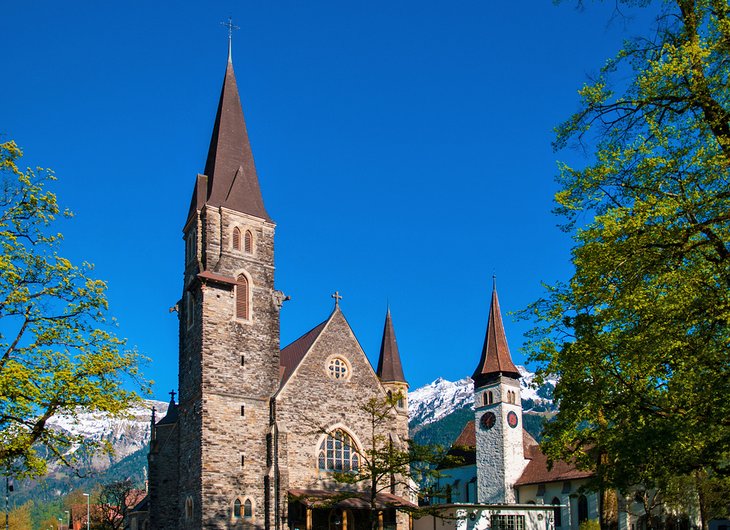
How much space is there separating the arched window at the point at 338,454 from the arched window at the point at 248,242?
1020cm

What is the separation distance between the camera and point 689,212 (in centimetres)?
1388

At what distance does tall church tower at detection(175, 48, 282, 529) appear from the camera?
1417 inches

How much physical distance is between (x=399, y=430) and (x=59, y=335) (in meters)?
28.2

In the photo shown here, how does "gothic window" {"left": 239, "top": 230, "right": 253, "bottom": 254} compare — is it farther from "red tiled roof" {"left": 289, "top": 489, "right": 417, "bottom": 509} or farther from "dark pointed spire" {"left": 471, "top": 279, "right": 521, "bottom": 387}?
"dark pointed spire" {"left": 471, "top": 279, "right": 521, "bottom": 387}

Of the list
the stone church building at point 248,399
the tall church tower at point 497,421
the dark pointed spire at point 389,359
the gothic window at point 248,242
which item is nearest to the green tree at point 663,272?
the stone church building at point 248,399

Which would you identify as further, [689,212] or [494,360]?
[494,360]

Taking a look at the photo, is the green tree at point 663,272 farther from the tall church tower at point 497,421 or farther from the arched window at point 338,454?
the tall church tower at point 497,421

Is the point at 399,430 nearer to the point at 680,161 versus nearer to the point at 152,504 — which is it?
the point at 152,504

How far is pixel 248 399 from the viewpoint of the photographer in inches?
1487

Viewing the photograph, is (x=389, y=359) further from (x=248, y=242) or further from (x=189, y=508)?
(x=189, y=508)

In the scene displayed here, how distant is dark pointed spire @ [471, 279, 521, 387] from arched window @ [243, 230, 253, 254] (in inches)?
1116

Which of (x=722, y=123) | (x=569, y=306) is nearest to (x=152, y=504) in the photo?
(x=569, y=306)

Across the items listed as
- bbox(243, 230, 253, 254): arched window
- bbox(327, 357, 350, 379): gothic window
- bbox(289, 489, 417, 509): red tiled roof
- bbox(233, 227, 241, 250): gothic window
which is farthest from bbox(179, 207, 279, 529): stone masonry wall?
bbox(327, 357, 350, 379): gothic window

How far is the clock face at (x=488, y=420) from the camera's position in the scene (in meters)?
61.3
